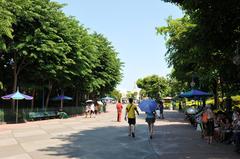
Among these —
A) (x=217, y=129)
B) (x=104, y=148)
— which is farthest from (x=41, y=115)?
(x=104, y=148)

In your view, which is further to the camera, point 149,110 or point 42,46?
point 42,46

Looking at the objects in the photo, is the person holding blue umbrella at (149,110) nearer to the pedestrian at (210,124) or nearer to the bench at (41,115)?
the pedestrian at (210,124)

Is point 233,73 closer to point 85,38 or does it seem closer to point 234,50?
point 234,50

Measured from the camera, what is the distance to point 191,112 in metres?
29.2

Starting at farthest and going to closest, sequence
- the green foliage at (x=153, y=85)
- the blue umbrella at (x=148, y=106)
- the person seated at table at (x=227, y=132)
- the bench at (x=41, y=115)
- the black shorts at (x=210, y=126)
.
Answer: the green foliage at (x=153, y=85)
the bench at (x=41, y=115)
the blue umbrella at (x=148, y=106)
the black shorts at (x=210, y=126)
the person seated at table at (x=227, y=132)

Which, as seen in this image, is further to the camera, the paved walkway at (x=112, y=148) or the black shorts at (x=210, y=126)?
the black shorts at (x=210, y=126)

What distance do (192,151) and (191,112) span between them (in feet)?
50.4

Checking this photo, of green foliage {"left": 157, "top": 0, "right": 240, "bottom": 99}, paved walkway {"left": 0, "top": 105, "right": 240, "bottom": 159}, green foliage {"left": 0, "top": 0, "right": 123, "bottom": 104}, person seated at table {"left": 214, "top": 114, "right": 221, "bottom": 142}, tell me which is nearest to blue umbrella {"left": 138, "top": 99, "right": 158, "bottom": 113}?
paved walkway {"left": 0, "top": 105, "right": 240, "bottom": 159}

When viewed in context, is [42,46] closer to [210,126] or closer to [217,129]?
[217,129]

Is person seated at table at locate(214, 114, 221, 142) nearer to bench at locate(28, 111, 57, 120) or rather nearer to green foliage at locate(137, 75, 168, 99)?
bench at locate(28, 111, 57, 120)

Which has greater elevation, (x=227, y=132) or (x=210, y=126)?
(x=210, y=126)

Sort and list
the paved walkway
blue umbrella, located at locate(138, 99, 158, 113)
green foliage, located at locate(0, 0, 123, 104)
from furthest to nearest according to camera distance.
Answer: green foliage, located at locate(0, 0, 123, 104)
blue umbrella, located at locate(138, 99, 158, 113)
the paved walkway

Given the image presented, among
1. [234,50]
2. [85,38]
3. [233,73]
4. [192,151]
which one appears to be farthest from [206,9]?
[85,38]

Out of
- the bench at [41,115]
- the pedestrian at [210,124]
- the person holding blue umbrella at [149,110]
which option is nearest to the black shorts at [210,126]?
the pedestrian at [210,124]
